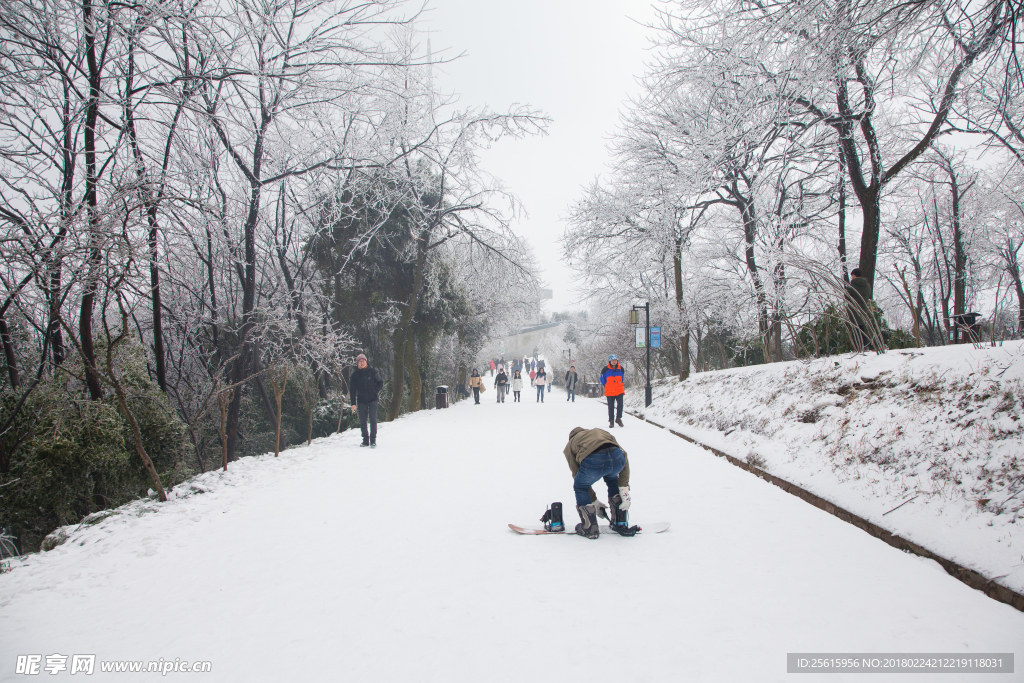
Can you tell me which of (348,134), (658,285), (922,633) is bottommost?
(922,633)

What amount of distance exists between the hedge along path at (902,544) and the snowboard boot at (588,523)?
228 centimetres

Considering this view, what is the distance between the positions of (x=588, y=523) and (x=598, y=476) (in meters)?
0.42

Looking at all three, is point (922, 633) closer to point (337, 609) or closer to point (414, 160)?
point (337, 609)

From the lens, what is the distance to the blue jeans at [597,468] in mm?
4059

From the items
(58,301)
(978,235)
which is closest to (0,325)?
(58,301)

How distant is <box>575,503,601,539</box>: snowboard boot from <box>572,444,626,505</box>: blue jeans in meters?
0.05

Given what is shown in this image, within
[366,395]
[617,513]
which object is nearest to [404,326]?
[366,395]

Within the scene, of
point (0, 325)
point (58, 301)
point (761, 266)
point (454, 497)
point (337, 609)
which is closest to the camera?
point (337, 609)

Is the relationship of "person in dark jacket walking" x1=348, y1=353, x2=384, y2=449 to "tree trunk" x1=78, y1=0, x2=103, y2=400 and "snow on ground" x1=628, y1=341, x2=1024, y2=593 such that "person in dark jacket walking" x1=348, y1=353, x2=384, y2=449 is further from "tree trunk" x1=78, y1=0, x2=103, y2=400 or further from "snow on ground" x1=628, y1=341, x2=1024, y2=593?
"snow on ground" x1=628, y1=341, x2=1024, y2=593

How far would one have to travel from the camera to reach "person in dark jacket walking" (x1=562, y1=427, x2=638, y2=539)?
4062mm

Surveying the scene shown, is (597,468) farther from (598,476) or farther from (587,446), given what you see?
(587,446)

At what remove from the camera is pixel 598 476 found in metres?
4.12

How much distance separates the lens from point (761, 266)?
1473 centimetres

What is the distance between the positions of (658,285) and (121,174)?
850 inches
